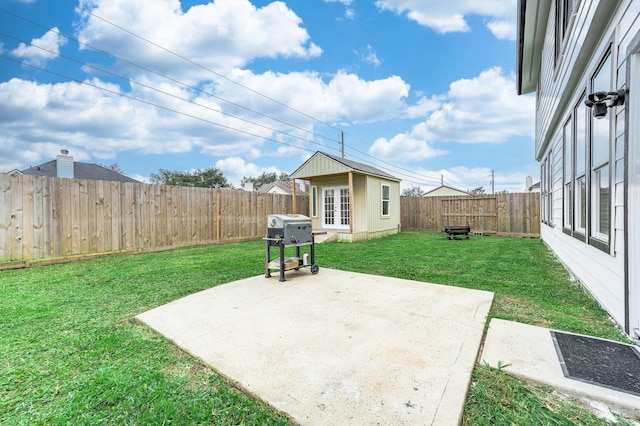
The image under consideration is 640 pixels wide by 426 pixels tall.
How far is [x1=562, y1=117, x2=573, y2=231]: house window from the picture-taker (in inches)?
183

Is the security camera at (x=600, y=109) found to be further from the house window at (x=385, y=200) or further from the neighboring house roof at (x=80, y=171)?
the neighboring house roof at (x=80, y=171)

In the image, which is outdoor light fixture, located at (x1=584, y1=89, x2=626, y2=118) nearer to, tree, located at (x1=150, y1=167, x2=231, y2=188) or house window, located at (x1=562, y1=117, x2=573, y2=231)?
house window, located at (x1=562, y1=117, x2=573, y2=231)

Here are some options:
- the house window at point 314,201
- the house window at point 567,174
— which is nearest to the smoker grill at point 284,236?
the house window at point 567,174

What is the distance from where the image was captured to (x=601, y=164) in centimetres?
309

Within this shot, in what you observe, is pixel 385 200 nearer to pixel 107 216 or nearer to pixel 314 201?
pixel 314 201

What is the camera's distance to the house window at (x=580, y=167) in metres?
3.80

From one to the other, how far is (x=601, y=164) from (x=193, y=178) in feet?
131

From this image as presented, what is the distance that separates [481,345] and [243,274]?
148 inches

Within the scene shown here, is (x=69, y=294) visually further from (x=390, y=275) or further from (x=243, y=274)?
(x=390, y=275)

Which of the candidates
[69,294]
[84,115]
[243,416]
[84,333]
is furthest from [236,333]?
[84,115]

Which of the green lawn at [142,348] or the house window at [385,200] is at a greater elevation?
the house window at [385,200]

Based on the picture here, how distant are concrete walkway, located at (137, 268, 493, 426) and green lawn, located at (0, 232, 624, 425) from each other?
0.48 ft

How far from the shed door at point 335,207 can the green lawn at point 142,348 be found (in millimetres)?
6070

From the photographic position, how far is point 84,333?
2.55m
